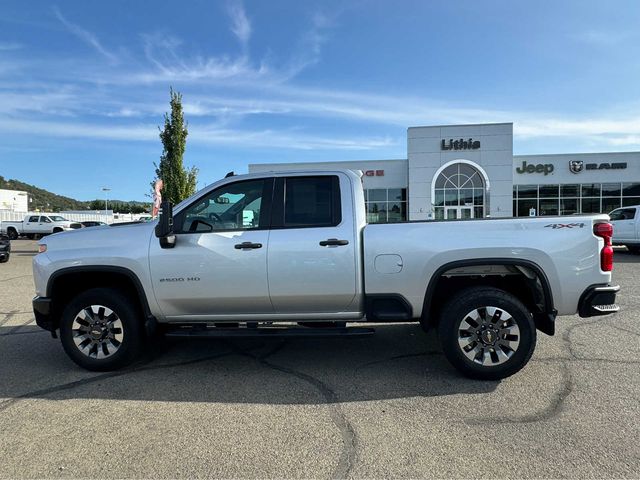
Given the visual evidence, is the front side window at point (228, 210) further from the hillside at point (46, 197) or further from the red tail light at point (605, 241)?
the hillside at point (46, 197)

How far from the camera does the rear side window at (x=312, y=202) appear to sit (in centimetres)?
448

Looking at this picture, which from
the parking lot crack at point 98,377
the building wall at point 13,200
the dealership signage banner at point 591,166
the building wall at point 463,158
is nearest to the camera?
the parking lot crack at point 98,377

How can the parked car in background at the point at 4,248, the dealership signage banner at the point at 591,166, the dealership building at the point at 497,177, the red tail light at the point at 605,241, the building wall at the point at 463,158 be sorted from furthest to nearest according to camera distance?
the dealership signage banner at the point at 591,166
the dealership building at the point at 497,177
the building wall at the point at 463,158
the parked car in background at the point at 4,248
the red tail light at the point at 605,241

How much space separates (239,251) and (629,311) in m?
6.37

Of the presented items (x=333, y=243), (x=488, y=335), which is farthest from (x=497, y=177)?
(x=333, y=243)

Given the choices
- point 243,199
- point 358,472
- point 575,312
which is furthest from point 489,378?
point 243,199

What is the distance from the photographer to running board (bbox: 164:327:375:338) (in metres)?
4.26

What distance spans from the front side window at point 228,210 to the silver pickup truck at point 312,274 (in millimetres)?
11

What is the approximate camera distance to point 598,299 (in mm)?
4184

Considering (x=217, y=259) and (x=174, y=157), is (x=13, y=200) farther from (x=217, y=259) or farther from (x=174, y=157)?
(x=217, y=259)

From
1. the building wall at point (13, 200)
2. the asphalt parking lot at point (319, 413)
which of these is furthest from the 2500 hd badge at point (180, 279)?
the building wall at point (13, 200)

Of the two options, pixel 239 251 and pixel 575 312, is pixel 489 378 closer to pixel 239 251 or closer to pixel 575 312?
pixel 575 312

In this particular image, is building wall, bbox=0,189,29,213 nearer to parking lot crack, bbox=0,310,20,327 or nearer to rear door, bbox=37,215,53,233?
rear door, bbox=37,215,53,233

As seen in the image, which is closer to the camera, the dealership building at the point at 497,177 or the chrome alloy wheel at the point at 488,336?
the chrome alloy wheel at the point at 488,336
